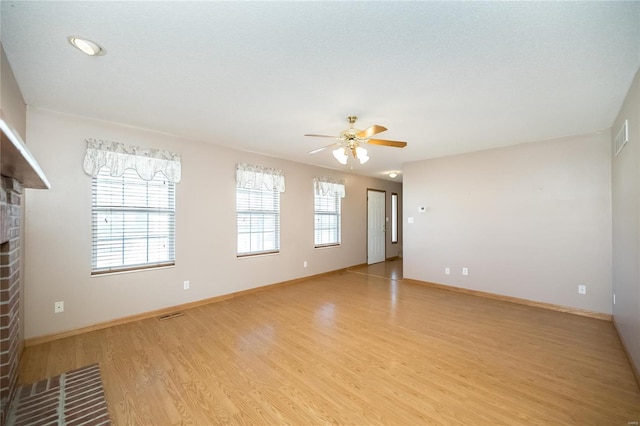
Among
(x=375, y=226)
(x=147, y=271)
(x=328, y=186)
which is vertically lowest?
(x=147, y=271)

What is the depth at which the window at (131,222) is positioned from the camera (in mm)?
3139

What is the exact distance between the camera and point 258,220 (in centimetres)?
475

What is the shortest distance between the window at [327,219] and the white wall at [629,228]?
4366mm

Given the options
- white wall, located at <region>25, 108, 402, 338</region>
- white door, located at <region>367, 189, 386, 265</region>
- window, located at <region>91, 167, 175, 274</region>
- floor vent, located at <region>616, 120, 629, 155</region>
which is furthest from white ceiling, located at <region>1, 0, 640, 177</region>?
white door, located at <region>367, 189, 386, 265</region>

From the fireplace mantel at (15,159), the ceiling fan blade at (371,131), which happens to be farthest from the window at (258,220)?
the fireplace mantel at (15,159)

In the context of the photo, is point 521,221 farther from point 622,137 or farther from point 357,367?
point 357,367

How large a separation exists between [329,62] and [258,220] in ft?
10.8

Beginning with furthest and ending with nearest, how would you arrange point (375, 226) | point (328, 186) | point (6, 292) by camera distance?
point (375, 226) → point (328, 186) → point (6, 292)

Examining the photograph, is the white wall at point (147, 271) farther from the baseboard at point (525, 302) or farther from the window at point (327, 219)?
the baseboard at point (525, 302)

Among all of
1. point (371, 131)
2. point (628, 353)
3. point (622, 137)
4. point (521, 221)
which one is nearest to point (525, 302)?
point (521, 221)

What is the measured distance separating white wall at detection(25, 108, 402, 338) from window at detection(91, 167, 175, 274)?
10cm

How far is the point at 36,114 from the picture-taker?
9.04ft

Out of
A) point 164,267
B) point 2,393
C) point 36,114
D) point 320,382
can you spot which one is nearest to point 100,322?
point 164,267

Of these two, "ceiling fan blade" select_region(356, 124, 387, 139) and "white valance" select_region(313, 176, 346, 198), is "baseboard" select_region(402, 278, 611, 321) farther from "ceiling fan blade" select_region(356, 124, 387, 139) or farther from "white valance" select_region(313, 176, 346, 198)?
"ceiling fan blade" select_region(356, 124, 387, 139)
